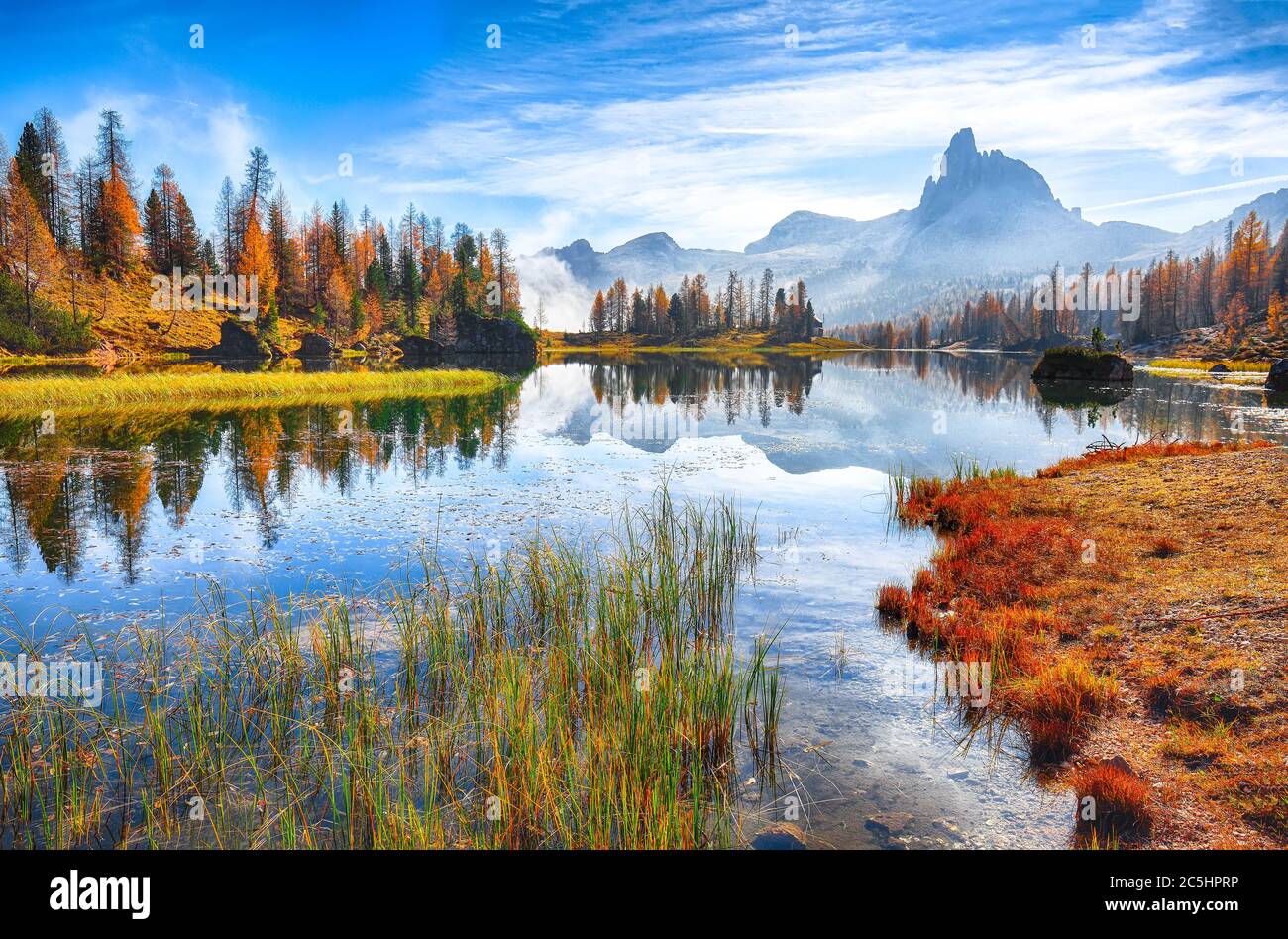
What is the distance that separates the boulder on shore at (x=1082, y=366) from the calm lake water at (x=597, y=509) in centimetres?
2097

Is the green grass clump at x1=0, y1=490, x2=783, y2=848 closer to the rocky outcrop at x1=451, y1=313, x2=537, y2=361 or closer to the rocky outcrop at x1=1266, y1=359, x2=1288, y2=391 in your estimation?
the rocky outcrop at x1=1266, y1=359, x2=1288, y2=391

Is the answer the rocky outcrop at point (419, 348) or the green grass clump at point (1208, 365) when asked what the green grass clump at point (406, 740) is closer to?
the green grass clump at point (1208, 365)

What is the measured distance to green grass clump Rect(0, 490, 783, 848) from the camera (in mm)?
6699

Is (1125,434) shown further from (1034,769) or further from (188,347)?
(188,347)

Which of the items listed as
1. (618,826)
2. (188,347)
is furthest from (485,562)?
(188,347)

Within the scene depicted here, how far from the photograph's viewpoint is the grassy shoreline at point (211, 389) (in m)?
40.4

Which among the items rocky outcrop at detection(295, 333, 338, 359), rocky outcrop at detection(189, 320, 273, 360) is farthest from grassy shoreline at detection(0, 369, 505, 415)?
rocky outcrop at detection(295, 333, 338, 359)

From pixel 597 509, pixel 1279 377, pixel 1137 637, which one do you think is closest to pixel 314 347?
pixel 597 509

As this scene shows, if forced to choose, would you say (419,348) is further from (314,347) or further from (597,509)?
(597,509)

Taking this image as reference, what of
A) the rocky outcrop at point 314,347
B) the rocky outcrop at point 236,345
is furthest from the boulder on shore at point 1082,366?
the rocky outcrop at point 236,345

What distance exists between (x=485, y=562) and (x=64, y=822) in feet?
28.3

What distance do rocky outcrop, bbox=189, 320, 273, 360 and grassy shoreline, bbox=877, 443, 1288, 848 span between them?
9136 cm

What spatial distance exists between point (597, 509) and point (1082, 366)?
231ft
